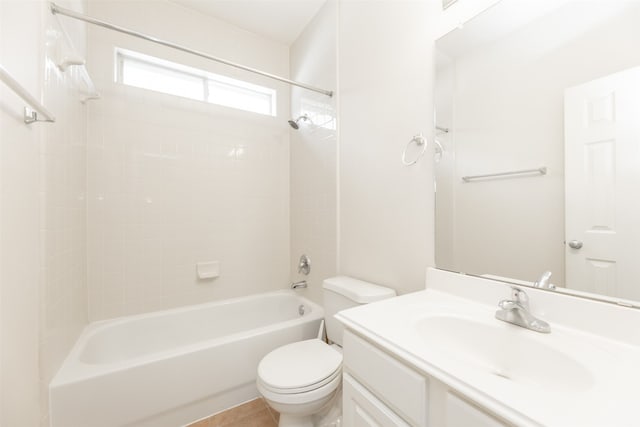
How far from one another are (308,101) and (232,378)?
6.69 ft

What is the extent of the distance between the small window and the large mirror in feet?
5.64

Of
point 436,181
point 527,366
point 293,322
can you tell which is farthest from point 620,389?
point 293,322

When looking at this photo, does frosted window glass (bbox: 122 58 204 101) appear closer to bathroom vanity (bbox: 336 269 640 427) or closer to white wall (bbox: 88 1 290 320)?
white wall (bbox: 88 1 290 320)

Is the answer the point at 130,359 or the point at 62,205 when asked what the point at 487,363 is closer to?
the point at 130,359

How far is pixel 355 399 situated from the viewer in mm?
800

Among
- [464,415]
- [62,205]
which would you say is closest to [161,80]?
[62,205]

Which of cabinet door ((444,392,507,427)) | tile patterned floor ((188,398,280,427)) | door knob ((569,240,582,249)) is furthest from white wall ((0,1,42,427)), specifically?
door knob ((569,240,582,249))

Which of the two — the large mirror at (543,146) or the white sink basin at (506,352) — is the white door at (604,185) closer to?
the large mirror at (543,146)

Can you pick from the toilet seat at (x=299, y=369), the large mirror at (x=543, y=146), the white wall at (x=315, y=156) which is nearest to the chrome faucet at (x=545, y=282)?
the large mirror at (x=543, y=146)

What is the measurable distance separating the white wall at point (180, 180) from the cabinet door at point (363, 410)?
5.13 feet

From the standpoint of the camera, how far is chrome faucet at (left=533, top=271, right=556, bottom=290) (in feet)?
2.63

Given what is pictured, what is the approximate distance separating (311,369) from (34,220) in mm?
1289

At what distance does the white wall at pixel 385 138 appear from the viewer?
1204 mm

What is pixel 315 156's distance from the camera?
2031 millimetres
